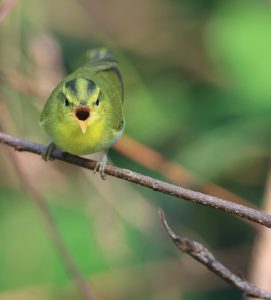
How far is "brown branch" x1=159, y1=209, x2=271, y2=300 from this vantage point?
6.19ft

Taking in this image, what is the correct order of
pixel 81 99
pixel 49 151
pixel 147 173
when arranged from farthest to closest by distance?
pixel 147 173 < pixel 49 151 < pixel 81 99

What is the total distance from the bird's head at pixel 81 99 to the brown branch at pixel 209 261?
30.6 inches

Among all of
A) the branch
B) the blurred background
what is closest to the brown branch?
the branch

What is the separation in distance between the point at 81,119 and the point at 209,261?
0.88 m

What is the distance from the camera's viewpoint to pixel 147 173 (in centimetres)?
395

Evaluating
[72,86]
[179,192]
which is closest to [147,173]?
[72,86]

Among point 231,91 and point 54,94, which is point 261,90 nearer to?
point 231,91

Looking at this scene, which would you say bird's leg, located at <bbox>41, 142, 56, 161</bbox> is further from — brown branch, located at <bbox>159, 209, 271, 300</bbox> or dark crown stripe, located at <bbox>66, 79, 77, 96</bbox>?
brown branch, located at <bbox>159, 209, 271, 300</bbox>

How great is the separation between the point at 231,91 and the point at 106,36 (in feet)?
3.44

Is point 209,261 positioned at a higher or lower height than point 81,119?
lower

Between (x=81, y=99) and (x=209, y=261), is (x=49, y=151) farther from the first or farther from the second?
(x=209, y=261)

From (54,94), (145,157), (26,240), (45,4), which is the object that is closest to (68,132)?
(54,94)

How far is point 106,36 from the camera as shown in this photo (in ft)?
15.0

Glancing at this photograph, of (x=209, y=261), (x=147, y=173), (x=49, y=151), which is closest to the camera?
(x=209, y=261)
